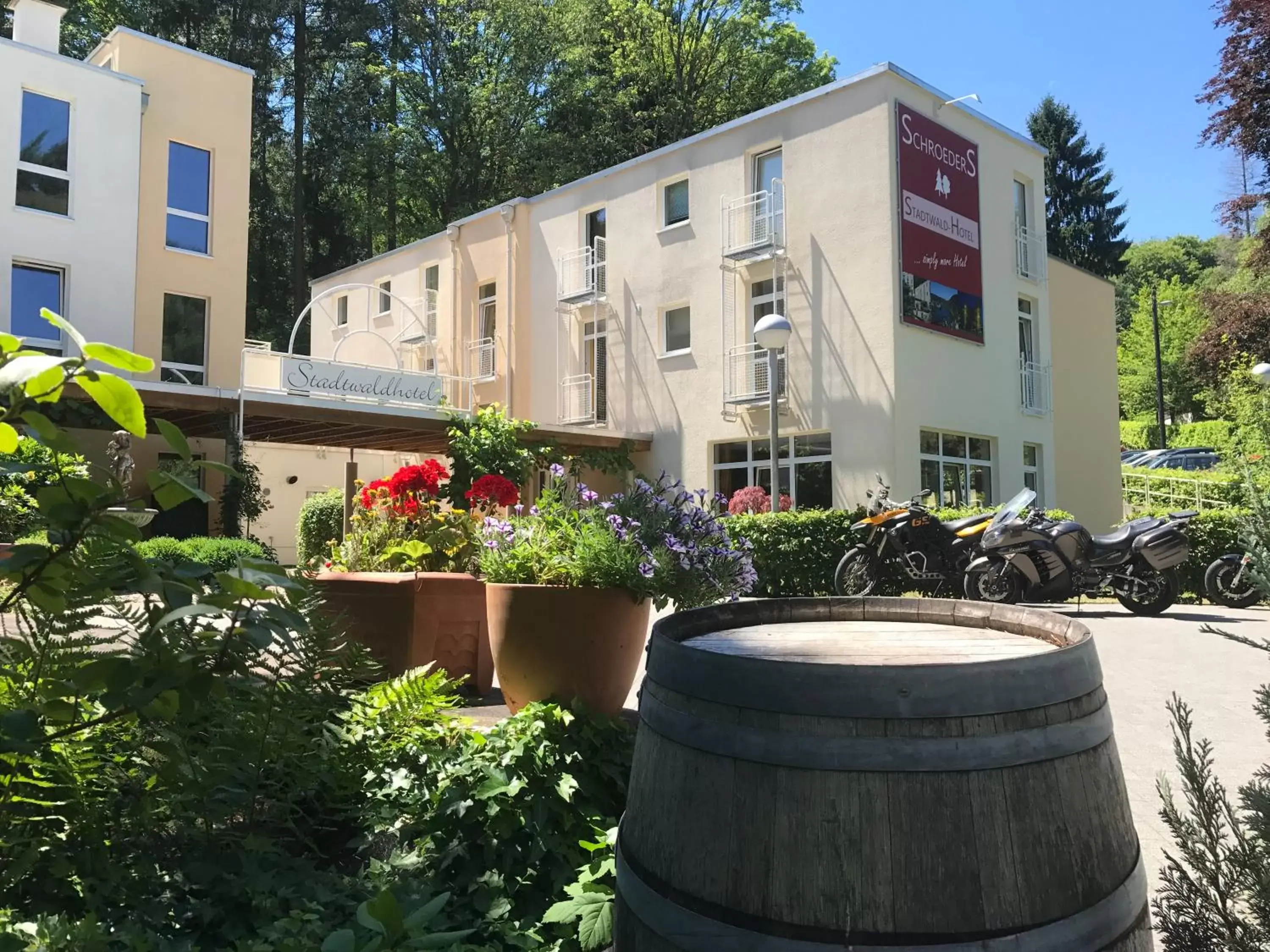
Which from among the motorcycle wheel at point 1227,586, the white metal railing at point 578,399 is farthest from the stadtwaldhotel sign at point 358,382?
the motorcycle wheel at point 1227,586

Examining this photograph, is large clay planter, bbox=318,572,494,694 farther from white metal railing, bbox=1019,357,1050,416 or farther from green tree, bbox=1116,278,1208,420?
green tree, bbox=1116,278,1208,420

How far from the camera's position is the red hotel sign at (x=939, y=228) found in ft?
48.3

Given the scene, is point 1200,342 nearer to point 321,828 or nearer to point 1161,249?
point 321,828

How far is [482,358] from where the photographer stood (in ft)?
69.9

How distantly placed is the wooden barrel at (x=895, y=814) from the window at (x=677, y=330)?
1632 centimetres

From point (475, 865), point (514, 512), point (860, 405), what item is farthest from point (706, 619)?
point (860, 405)

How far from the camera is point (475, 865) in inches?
84.4

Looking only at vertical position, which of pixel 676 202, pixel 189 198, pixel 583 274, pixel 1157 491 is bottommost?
pixel 1157 491

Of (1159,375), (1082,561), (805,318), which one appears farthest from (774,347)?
(1159,375)

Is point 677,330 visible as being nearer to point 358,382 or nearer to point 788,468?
point 788,468

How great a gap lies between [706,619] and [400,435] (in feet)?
55.0

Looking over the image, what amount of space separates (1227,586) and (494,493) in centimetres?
843

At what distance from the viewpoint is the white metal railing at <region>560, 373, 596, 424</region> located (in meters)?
18.9

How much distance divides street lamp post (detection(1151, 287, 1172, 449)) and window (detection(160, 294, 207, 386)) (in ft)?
94.2
